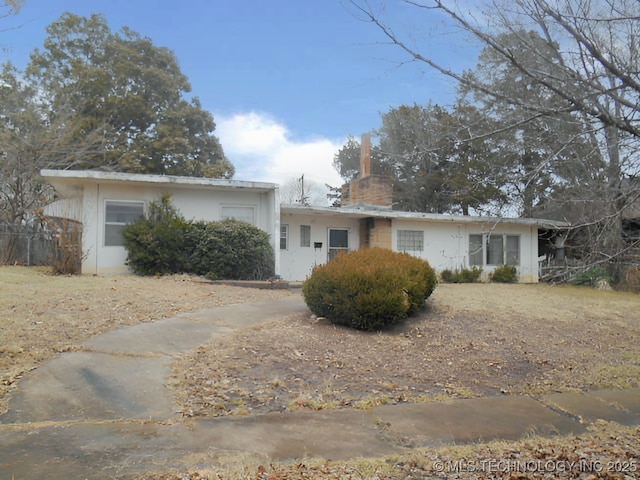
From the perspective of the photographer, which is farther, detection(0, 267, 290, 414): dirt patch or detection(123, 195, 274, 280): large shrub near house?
detection(123, 195, 274, 280): large shrub near house

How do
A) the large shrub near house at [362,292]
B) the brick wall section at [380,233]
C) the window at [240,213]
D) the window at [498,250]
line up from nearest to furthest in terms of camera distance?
the large shrub near house at [362,292]
the window at [240,213]
the brick wall section at [380,233]
the window at [498,250]

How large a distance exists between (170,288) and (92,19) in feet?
71.5

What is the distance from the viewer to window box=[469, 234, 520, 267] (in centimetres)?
1845

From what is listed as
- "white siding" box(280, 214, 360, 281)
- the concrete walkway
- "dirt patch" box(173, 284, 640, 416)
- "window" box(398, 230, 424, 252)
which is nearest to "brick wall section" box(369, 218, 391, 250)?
"window" box(398, 230, 424, 252)

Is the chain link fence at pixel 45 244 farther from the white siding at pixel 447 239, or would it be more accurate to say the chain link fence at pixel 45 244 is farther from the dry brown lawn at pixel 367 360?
the white siding at pixel 447 239

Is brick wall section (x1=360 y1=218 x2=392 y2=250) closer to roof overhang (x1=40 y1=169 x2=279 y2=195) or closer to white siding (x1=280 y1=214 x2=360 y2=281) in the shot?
white siding (x1=280 y1=214 x2=360 y2=281)

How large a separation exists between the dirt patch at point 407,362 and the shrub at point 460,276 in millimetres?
7443

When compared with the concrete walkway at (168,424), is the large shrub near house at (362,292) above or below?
above

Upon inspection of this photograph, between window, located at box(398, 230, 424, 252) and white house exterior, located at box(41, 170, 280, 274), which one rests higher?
white house exterior, located at box(41, 170, 280, 274)

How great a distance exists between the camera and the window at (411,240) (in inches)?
680

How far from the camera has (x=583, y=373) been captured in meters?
6.43

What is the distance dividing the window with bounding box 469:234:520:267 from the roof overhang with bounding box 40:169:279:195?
877cm

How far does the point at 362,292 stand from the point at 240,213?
8162mm

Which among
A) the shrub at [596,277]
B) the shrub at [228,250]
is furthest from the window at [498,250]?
the shrub at [228,250]
